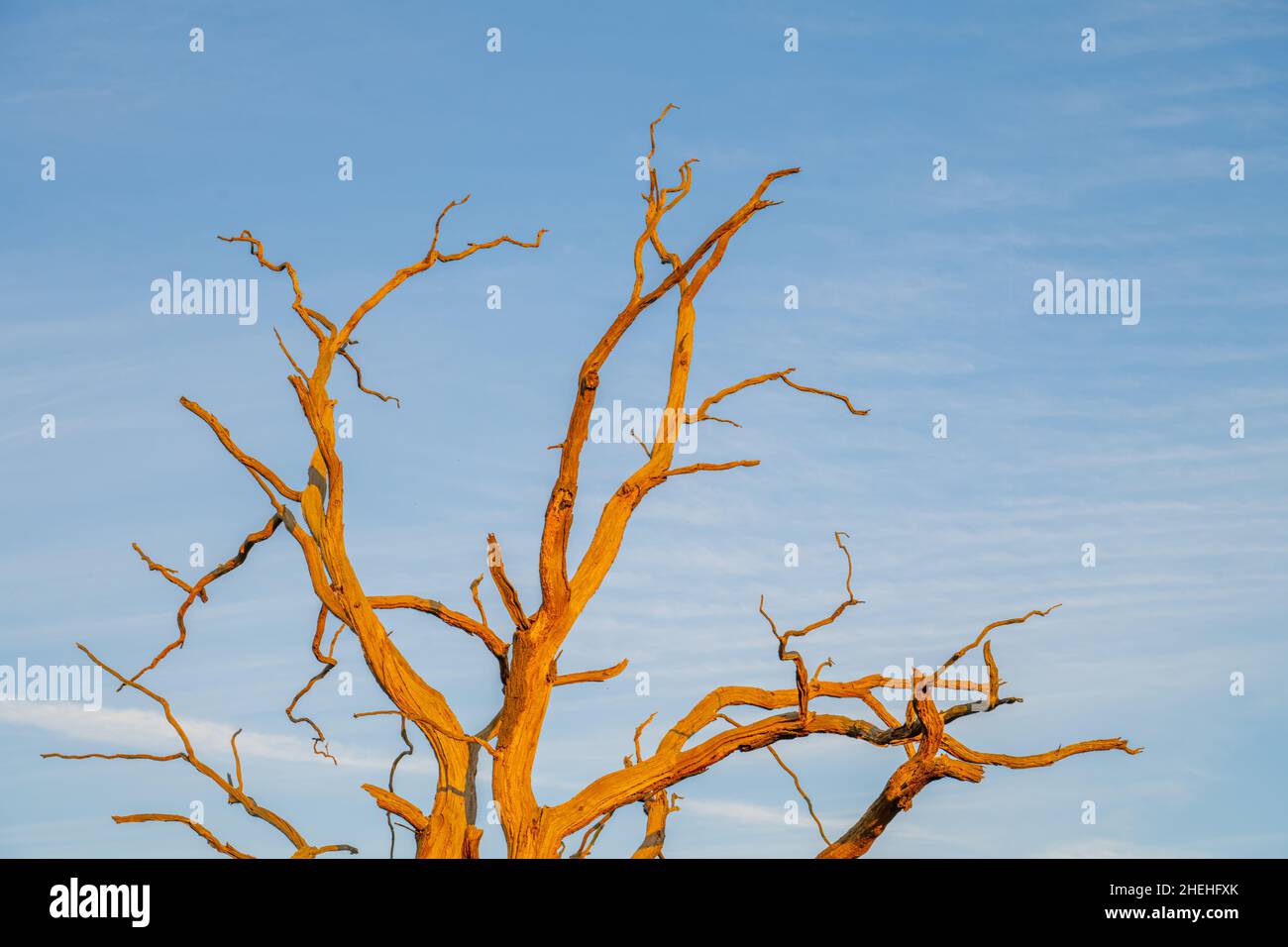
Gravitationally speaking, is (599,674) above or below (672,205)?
below

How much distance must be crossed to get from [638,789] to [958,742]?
8.18 feet

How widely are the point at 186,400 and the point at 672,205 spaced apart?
Answer: 13.8 ft

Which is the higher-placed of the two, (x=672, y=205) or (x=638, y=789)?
(x=672, y=205)

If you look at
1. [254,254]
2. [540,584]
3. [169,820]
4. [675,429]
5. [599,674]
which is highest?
[254,254]

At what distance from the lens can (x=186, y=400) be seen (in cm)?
1076
